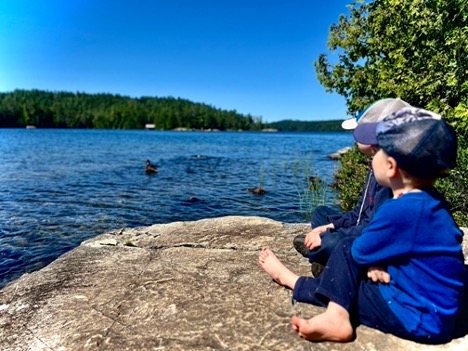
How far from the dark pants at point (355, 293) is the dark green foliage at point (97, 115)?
141 metres

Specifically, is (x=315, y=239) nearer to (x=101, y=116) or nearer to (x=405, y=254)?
(x=405, y=254)

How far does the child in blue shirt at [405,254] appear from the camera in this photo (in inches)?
92.4

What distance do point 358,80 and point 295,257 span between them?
19.9ft

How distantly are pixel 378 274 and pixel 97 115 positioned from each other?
15352 centimetres

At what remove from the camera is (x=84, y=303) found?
11.4 feet

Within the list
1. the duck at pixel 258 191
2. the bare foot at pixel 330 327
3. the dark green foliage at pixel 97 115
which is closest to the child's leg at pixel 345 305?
the bare foot at pixel 330 327

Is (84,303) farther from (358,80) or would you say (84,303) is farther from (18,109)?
(18,109)

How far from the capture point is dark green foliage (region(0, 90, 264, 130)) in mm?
126062

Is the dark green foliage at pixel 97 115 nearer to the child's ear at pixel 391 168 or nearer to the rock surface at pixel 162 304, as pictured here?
the rock surface at pixel 162 304

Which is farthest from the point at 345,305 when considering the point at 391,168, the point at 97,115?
the point at 97,115

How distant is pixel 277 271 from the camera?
3.67 m

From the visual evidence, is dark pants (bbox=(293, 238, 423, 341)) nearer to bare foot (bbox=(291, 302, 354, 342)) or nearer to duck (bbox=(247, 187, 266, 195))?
bare foot (bbox=(291, 302, 354, 342))

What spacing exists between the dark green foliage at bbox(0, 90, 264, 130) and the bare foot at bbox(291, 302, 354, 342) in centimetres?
14109

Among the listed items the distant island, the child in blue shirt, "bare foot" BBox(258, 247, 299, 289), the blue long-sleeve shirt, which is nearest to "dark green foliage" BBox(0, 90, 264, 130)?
the distant island
